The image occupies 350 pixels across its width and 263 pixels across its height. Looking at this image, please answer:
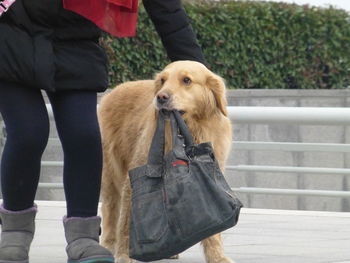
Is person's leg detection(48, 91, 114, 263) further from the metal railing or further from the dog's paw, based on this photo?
the metal railing

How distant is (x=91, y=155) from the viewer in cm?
492

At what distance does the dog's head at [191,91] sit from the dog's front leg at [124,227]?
0.54 metres

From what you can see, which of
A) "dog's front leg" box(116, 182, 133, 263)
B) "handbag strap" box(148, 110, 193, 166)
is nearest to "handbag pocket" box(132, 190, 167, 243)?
"handbag strap" box(148, 110, 193, 166)

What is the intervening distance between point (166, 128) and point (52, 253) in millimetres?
1256

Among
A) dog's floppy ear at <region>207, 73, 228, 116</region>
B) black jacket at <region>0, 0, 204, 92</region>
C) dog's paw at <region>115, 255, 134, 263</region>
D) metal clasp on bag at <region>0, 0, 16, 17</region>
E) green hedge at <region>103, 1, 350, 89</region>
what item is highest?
metal clasp on bag at <region>0, 0, 16, 17</region>

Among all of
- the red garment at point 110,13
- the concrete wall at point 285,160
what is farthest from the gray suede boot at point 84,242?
the concrete wall at point 285,160

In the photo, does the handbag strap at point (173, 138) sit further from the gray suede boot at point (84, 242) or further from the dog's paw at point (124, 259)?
the dog's paw at point (124, 259)

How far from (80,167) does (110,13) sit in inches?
26.1

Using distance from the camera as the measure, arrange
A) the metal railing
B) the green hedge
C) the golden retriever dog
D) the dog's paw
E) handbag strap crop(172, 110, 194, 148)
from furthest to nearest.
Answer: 1. the green hedge
2. the metal railing
3. the dog's paw
4. the golden retriever dog
5. handbag strap crop(172, 110, 194, 148)

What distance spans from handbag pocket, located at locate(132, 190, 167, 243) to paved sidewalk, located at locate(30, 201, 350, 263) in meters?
0.98

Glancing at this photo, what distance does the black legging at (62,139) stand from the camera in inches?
190

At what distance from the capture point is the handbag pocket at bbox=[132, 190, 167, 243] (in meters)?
4.67

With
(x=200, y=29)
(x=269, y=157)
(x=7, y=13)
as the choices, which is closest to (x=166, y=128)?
(x=7, y=13)

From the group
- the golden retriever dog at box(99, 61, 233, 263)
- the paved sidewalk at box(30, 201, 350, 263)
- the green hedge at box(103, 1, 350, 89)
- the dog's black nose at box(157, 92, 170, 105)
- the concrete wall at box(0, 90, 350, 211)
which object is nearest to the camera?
the dog's black nose at box(157, 92, 170, 105)
